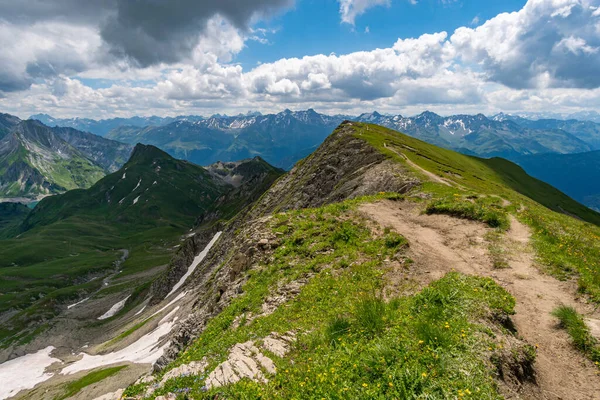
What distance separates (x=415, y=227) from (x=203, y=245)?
99044mm

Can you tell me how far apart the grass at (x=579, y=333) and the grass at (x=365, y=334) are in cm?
181

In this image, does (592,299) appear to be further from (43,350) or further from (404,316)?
(43,350)

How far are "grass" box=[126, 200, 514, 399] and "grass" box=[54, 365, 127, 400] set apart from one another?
167 feet

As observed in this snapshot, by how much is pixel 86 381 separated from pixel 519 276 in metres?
70.7

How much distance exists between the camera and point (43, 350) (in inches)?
4183

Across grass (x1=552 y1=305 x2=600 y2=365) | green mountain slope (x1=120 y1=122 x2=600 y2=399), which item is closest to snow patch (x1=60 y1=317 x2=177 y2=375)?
green mountain slope (x1=120 y1=122 x2=600 y2=399)

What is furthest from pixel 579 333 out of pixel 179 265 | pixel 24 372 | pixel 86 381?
pixel 24 372

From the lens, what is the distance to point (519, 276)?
52.9ft

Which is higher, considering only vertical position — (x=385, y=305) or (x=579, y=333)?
(x=385, y=305)

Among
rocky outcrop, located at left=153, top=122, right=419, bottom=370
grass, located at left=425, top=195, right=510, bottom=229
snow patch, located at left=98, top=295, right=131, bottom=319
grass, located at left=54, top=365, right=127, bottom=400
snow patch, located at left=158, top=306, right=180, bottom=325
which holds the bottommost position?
snow patch, located at left=98, top=295, right=131, bottom=319

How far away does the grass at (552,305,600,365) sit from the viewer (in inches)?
409

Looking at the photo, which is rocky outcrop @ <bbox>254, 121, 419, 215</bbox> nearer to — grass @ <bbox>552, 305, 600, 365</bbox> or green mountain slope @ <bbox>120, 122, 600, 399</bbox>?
green mountain slope @ <bbox>120, 122, 600, 399</bbox>

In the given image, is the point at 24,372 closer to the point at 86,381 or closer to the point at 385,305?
the point at 86,381

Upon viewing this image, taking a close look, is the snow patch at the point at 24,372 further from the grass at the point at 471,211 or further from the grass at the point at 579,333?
the grass at the point at 579,333
